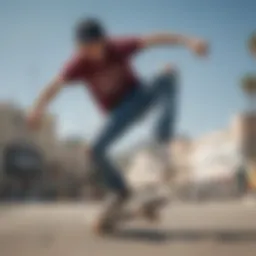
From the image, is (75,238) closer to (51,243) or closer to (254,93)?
A: (51,243)

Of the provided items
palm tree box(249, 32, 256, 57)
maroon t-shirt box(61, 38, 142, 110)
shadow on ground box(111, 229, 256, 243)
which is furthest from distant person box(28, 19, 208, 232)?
palm tree box(249, 32, 256, 57)

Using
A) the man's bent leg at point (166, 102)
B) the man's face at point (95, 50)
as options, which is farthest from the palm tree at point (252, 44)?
the man's face at point (95, 50)

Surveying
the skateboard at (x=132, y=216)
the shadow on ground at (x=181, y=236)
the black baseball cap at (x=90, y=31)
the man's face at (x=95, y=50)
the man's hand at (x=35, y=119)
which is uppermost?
the black baseball cap at (x=90, y=31)

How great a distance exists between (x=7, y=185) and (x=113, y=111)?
2.64ft

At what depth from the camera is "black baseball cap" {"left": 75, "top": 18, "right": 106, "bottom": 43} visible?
10.5 feet

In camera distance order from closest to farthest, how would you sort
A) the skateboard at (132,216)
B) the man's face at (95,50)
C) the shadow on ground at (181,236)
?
the shadow on ground at (181,236)
the skateboard at (132,216)
the man's face at (95,50)

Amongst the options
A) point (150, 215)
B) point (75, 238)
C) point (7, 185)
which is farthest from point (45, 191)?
point (150, 215)

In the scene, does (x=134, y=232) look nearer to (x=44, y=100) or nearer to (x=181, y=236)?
(x=181, y=236)

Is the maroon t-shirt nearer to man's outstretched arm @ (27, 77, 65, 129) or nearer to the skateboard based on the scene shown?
man's outstretched arm @ (27, 77, 65, 129)

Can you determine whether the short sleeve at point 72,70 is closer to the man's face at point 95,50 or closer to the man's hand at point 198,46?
the man's face at point 95,50

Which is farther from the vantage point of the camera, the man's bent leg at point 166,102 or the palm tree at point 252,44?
the palm tree at point 252,44

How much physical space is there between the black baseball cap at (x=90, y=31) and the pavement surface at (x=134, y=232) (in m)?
0.99

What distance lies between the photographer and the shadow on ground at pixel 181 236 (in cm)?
289

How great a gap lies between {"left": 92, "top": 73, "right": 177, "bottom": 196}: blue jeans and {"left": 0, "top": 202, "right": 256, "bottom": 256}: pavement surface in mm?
226
